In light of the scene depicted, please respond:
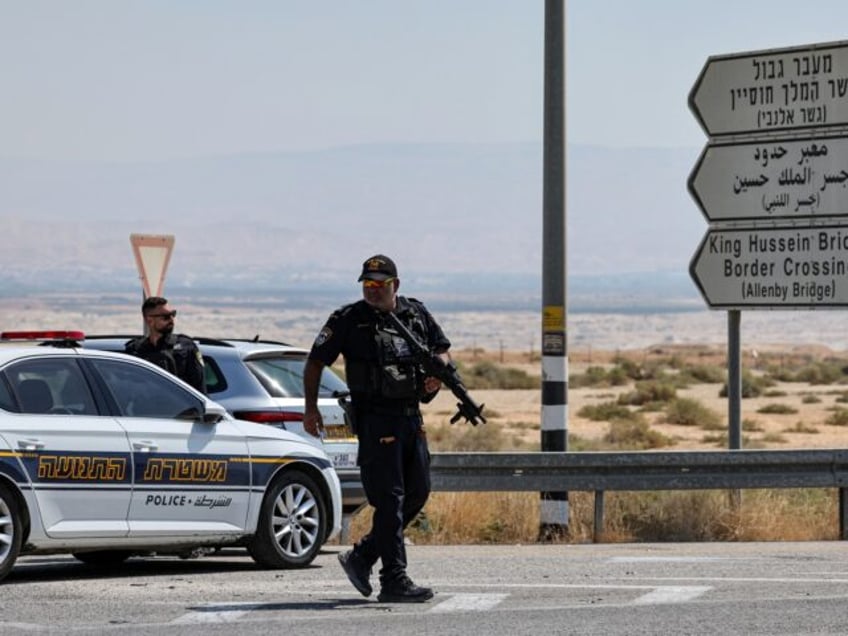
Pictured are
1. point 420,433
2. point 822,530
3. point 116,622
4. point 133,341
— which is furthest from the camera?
point 822,530

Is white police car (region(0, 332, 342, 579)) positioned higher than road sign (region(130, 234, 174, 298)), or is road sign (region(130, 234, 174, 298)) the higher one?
road sign (region(130, 234, 174, 298))

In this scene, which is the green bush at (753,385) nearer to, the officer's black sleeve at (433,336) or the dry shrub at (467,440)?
the dry shrub at (467,440)

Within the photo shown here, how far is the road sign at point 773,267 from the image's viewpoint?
1783cm

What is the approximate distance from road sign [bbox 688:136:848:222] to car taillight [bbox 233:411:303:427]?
19.0ft

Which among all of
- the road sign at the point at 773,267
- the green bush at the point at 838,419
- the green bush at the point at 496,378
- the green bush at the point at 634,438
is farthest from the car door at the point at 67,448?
the green bush at the point at 496,378

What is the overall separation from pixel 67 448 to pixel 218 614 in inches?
69.8

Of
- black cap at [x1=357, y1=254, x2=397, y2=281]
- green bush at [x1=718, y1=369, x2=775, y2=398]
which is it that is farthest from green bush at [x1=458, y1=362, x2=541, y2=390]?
black cap at [x1=357, y1=254, x2=397, y2=281]

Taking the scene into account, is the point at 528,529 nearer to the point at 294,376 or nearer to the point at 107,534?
the point at 294,376

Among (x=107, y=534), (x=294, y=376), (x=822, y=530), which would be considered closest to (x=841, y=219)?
(x=822, y=530)

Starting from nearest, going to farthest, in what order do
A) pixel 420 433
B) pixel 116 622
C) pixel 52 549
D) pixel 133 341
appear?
pixel 116 622
pixel 420 433
pixel 52 549
pixel 133 341

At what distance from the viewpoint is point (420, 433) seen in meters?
10.6

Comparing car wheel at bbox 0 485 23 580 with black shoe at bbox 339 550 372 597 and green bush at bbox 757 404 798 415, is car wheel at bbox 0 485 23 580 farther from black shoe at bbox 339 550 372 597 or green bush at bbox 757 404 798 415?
green bush at bbox 757 404 798 415

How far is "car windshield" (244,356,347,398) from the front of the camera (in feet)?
47.4

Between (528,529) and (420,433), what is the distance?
671 centimetres
